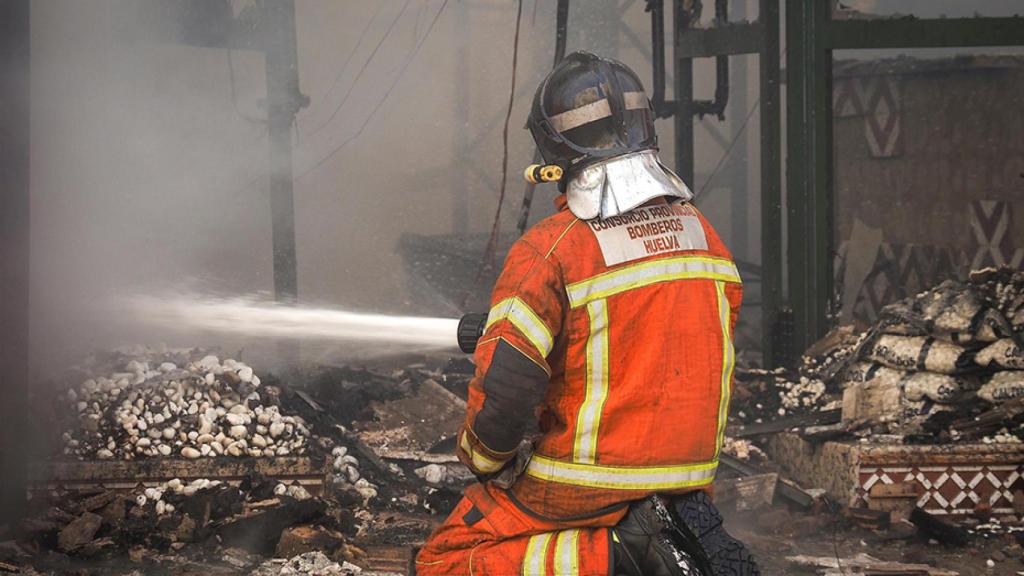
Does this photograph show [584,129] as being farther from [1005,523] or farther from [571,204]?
[1005,523]

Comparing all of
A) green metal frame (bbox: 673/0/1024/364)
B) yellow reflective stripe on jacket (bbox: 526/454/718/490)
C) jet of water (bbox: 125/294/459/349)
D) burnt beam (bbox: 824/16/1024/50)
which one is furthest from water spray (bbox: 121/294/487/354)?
yellow reflective stripe on jacket (bbox: 526/454/718/490)

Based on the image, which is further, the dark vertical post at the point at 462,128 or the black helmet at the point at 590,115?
the dark vertical post at the point at 462,128

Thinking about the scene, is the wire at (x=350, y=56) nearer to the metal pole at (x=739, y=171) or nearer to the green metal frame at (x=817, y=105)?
the metal pole at (x=739, y=171)

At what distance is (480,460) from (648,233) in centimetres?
76

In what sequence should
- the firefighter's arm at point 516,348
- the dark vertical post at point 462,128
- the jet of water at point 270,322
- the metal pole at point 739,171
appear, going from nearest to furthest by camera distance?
the firefighter's arm at point 516,348, the jet of water at point 270,322, the metal pole at point 739,171, the dark vertical post at point 462,128

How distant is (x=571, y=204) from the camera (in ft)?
10.1

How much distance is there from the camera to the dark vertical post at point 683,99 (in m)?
9.04

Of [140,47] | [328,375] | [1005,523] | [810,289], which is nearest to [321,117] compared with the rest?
[140,47]

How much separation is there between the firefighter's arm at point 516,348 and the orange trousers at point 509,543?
10.7 inches

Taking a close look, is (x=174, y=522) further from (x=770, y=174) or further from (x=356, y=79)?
(x=356, y=79)

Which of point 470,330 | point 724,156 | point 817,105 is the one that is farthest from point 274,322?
point 724,156

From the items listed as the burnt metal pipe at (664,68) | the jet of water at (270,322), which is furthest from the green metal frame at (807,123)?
the jet of water at (270,322)

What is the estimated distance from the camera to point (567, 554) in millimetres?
3041

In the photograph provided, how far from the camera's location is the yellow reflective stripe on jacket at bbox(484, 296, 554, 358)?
291 centimetres
